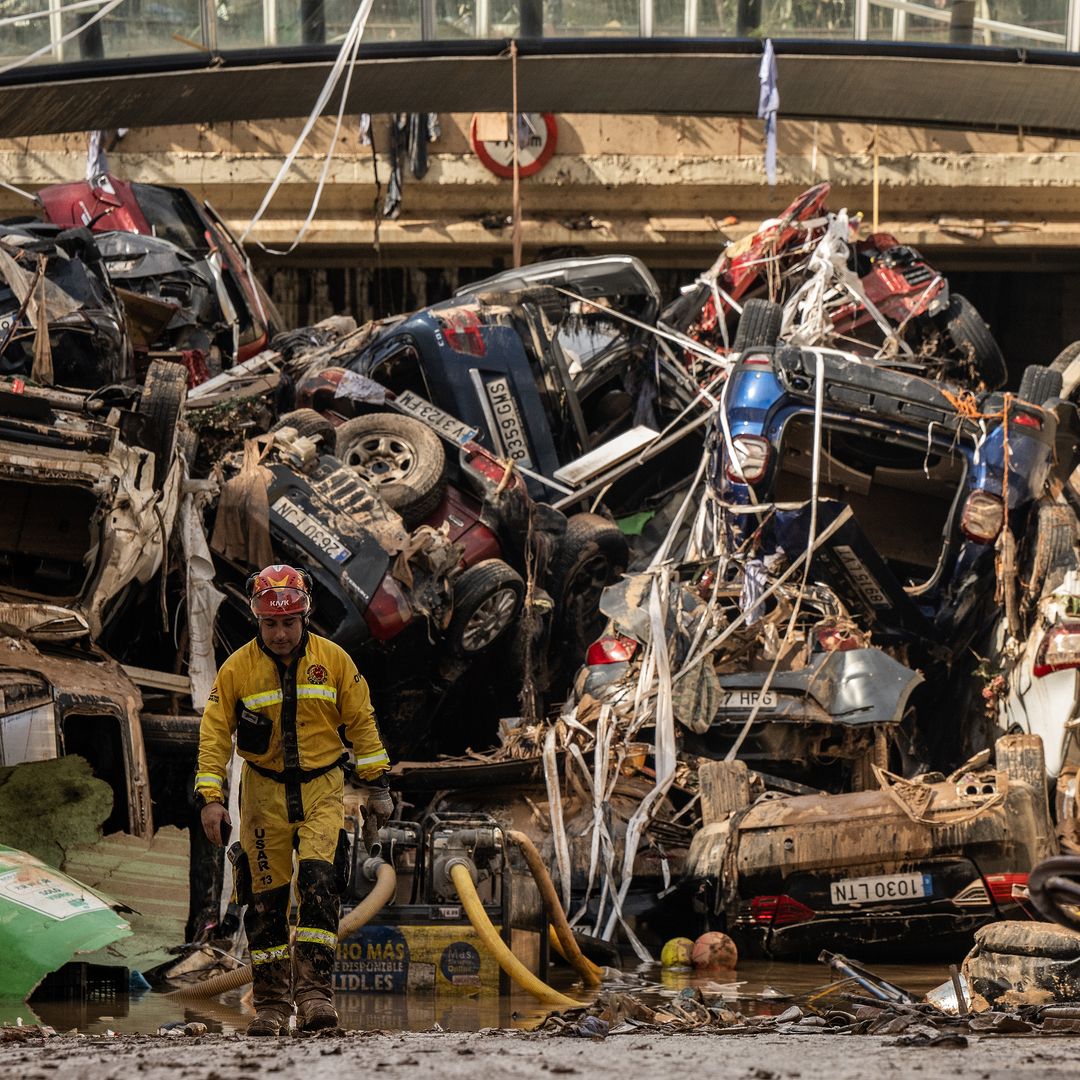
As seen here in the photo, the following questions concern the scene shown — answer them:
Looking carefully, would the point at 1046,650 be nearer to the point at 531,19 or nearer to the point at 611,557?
the point at 611,557

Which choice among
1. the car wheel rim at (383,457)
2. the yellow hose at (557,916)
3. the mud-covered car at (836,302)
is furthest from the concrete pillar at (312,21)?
the yellow hose at (557,916)

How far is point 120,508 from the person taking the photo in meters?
9.54

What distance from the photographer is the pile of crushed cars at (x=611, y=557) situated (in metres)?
9.27

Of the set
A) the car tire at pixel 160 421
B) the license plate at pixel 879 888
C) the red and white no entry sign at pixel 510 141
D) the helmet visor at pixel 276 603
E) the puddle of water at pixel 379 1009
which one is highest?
the red and white no entry sign at pixel 510 141

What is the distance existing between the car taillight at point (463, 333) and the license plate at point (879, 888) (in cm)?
542

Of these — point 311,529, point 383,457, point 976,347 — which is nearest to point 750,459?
point 383,457

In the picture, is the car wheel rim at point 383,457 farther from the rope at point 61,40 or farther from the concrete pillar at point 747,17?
the concrete pillar at point 747,17

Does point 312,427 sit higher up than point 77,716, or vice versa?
point 312,427

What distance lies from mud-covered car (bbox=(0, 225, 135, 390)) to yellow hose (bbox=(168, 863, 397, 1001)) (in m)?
4.12

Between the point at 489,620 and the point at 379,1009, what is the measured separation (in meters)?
4.51

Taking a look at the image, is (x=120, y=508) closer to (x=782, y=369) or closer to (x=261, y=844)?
(x=261, y=844)

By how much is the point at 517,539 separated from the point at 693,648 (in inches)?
72.4

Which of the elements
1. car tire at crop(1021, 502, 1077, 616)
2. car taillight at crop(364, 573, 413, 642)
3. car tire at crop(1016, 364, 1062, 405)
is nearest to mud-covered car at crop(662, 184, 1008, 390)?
car tire at crop(1016, 364, 1062, 405)

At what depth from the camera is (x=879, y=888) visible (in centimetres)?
915
